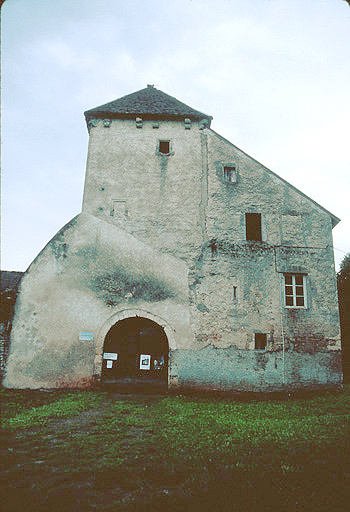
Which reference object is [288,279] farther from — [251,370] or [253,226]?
[251,370]

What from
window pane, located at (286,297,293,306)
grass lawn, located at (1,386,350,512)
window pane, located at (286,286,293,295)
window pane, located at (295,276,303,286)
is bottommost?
grass lawn, located at (1,386,350,512)

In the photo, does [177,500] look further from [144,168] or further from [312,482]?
[144,168]

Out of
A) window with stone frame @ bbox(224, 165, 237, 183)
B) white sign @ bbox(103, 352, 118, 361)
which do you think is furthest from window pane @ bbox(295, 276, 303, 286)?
white sign @ bbox(103, 352, 118, 361)

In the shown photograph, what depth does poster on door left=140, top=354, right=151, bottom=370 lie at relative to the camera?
38.0ft

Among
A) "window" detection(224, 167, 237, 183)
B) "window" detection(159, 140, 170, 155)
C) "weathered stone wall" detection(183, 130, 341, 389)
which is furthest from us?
"window" detection(159, 140, 170, 155)

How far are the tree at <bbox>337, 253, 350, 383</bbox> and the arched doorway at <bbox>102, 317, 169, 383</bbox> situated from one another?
949 centimetres

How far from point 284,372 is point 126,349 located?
5280mm

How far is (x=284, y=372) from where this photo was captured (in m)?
10.6

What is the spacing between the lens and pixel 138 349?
1175cm

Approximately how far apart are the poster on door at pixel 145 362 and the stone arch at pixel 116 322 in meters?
1.45

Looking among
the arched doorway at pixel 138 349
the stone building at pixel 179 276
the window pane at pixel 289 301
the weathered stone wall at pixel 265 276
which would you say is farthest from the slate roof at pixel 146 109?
the arched doorway at pixel 138 349

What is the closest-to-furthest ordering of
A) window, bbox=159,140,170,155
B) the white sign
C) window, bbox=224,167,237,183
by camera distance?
the white sign < window, bbox=224,167,237,183 < window, bbox=159,140,170,155

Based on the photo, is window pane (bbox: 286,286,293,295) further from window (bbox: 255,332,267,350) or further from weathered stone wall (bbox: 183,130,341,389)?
window (bbox: 255,332,267,350)

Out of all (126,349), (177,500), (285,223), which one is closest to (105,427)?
(177,500)
